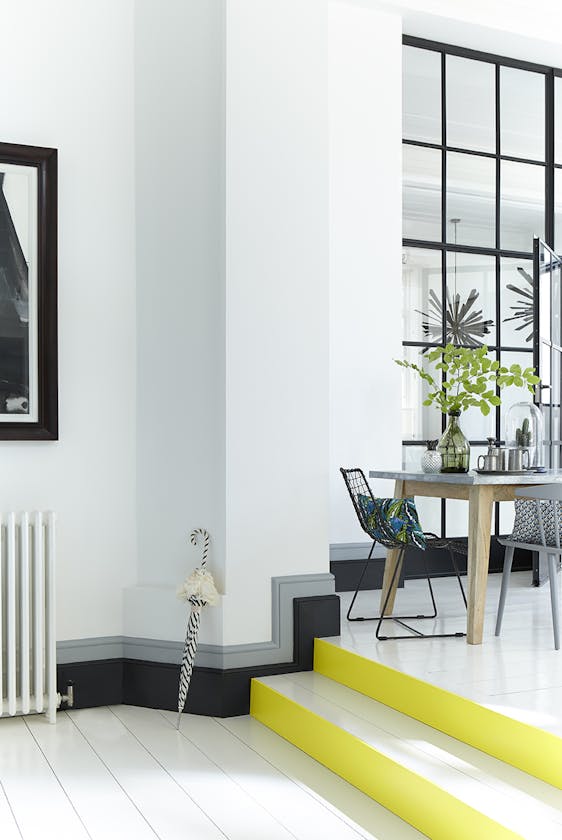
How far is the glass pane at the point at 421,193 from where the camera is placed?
5.68m

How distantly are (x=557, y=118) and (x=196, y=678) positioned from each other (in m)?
4.60

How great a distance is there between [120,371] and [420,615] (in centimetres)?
192

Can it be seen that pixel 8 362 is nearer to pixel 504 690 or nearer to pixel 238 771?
pixel 238 771

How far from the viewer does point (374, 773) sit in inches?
118

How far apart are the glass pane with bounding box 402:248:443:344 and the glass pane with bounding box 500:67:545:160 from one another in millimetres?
1036

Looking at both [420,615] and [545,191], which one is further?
[545,191]

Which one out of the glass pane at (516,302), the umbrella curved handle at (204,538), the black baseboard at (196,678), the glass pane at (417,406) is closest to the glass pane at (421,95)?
the glass pane at (516,302)

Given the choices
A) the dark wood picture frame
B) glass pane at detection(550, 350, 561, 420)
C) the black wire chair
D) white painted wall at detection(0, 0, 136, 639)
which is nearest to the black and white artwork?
the dark wood picture frame

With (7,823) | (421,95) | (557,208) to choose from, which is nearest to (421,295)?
(421,95)

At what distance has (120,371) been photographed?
4172 millimetres

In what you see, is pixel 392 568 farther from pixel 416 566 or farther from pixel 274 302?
pixel 274 302

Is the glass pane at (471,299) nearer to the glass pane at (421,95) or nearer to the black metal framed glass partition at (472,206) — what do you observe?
the black metal framed glass partition at (472,206)

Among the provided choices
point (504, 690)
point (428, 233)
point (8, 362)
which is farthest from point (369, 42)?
point (504, 690)

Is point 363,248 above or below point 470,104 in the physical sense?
below
